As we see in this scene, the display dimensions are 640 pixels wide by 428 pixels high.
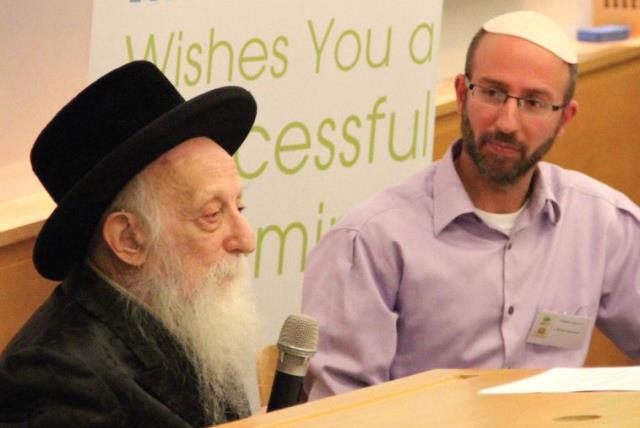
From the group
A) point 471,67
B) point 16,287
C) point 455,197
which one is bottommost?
point 16,287

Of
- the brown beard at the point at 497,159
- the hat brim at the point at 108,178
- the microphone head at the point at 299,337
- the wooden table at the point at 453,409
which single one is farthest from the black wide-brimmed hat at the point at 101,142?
the brown beard at the point at 497,159

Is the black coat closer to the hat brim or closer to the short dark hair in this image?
the hat brim

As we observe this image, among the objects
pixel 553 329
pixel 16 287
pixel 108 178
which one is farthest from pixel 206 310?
pixel 16 287

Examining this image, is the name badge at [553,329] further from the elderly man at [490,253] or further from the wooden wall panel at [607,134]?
the wooden wall panel at [607,134]

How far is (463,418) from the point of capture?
2.12 metres

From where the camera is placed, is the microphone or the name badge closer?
the microphone

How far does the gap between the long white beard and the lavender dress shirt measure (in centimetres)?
59

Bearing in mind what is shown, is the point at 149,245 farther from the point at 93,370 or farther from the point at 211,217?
the point at 93,370

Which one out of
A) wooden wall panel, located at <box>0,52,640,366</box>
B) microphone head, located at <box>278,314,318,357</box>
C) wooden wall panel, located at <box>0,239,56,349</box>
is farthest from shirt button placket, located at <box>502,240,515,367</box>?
wooden wall panel, located at <box>0,52,640,366</box>

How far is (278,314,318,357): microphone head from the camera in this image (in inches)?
96.2

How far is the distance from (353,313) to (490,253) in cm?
40

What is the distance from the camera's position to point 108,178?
8.76 ft

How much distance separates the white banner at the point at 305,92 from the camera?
13.5ft

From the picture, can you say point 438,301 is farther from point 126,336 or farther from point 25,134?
point 25,134
